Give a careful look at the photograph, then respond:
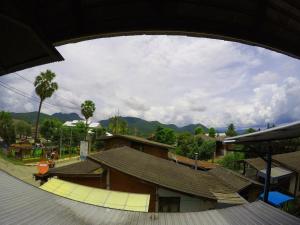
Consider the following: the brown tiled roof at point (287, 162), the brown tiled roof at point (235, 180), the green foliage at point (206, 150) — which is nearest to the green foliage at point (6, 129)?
the green foliage at point (206, 150)

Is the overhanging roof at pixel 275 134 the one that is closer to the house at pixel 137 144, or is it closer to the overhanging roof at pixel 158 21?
the overhanging roof at pixel 158 21

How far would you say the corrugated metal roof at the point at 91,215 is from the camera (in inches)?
178

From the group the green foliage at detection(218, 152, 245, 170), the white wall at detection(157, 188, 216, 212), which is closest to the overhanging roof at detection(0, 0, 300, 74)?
the white wall at detection(157, 188, 216, 212)

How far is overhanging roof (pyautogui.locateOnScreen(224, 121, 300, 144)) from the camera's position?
3.96 meters

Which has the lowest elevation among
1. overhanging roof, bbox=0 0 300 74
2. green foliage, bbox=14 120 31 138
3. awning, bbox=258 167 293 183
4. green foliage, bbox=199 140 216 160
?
green foliage, bbox=14 120 31 138

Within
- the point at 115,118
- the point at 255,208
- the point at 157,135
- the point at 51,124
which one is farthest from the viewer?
the point at 51,124

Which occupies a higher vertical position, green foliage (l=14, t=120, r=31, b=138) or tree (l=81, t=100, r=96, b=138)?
tree (l=81, t=100, r=96, b=138)

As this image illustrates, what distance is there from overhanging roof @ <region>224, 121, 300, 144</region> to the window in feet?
18.1

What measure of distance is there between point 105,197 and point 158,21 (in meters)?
7.15

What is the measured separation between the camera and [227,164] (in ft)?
98.8

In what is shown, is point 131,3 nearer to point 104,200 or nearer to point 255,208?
point 255,208

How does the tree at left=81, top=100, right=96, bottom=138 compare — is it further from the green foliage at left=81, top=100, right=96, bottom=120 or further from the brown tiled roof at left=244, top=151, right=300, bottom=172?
the brown tiled roof at left=244, top=151, right=300, bottom=172

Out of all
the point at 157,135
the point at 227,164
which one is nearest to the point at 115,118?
the point at 157,135

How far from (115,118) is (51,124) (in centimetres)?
2347
